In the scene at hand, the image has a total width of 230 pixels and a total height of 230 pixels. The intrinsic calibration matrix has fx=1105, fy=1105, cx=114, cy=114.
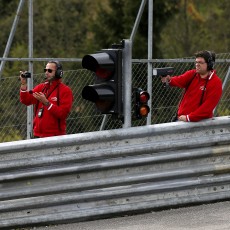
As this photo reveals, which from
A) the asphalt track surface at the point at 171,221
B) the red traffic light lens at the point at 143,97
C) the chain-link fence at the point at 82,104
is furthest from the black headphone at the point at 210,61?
the chain-link fence at the point at 82,104

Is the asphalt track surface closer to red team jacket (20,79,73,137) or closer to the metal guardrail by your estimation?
the metal guardrail

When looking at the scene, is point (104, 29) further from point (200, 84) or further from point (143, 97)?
point (143, 97)

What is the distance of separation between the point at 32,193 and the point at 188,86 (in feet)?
9.66

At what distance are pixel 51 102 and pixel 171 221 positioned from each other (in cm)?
270

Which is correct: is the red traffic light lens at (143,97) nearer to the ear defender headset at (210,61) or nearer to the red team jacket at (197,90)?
the red team jacket at (197,90)

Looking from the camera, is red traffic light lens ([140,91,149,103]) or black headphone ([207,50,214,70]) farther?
black headphone ([207,50,214,70])

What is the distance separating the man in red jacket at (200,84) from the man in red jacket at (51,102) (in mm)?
1177

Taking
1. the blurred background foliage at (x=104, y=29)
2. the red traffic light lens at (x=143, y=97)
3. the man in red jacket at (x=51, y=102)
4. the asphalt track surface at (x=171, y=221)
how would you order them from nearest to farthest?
1. the asphalt track surface at (x=171, y=221)
2. the red traffic light lens at (x=143, y=97)
3. the man in red jacket at (x=51, y=102)
4. the blurred background foliage at (x=104, y=29)

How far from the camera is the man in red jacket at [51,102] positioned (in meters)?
12.6

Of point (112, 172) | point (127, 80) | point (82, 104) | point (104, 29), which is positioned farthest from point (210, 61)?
point (104, 29)

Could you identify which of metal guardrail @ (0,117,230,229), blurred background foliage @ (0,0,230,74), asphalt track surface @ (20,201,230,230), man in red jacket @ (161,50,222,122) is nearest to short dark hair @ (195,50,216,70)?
man in red jacket @ (161,50,222,122)

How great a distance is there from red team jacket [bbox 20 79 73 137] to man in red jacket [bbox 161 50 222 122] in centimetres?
115

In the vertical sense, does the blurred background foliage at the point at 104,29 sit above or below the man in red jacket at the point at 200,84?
below

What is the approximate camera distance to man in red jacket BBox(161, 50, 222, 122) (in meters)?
12.2
